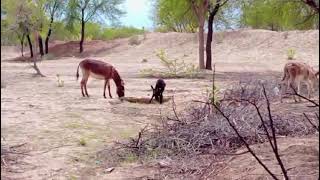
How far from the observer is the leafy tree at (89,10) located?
5509cm

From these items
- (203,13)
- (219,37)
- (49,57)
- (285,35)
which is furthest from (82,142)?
(49,57)

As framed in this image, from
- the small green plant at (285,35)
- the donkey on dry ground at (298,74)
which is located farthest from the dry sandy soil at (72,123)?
the small green plant at (285,35)

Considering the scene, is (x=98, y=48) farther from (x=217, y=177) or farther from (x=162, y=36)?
(x=217, y=177)

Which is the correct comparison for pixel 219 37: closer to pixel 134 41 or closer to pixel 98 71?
pixel 134 41

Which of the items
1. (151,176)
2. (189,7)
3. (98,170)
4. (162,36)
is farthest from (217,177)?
(162,36)

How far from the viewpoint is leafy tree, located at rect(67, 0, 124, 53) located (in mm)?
55094

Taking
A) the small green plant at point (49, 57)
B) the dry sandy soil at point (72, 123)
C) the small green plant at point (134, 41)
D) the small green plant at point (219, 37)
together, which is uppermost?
the small green plant at point (219, 37)

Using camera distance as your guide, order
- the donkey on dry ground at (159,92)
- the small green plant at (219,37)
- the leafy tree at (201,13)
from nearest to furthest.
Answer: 1. the donkey on dry ground at (159,92)
2. the leafy tree at (201,13)
3. the small green plant at (219,37)

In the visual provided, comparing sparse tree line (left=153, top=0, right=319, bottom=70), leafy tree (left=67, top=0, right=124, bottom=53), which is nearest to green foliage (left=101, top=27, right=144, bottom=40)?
leafy tree (left=67, top=0, right=124, bottom=53)

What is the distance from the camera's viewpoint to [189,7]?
98.4 ft

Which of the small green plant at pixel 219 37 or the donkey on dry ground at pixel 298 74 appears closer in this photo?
the donkey on dry ground at pixel 298 74

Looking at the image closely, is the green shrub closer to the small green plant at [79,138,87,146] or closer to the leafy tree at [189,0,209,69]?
the leafy tree at [189,0,209,69]

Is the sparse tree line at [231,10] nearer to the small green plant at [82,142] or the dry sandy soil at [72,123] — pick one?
the dry sandy soil at [72,123]

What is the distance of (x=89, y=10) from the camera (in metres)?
58.1
